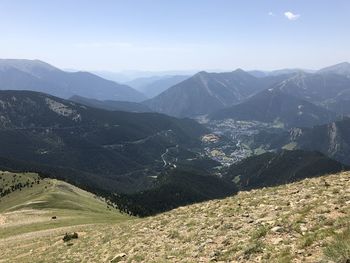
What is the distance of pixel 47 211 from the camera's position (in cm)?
8944

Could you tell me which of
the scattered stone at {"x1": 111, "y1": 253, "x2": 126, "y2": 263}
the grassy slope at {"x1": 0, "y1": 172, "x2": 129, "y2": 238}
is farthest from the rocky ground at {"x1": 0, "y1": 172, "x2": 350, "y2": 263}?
the grassy slope at {"x1": 0, "y1": 172, "x2": 129, "y2": 238}

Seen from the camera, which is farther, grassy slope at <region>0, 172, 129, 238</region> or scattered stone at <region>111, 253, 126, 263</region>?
grassy slope at <region>0, 172, 129, 238</region>

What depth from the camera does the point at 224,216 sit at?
28.7 metres

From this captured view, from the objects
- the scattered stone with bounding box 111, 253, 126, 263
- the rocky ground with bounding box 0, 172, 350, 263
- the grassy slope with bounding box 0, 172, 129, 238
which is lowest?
the grassy slope with bounding box 0, 172, 129, 238

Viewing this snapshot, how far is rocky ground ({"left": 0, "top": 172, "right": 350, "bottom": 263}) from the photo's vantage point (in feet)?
55.7

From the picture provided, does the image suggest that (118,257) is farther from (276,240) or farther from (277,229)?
(276,240)

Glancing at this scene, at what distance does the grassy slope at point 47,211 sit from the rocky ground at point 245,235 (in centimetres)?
3060

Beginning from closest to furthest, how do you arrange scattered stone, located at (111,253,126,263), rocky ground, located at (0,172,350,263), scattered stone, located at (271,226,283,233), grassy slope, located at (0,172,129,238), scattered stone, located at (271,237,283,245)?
1. rocky ground, located at (0,172,350,263)
2. scattered stone, located at (271,237,283,245)
3. scattered stone, located at (271,226,283,233)
4. scattered stone, located at (111,253,126,263)
5. grassy slope, located at (0,172,129,238)

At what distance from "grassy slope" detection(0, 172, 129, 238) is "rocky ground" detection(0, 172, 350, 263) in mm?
30597

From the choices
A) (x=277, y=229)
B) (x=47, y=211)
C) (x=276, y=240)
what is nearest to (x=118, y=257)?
(x=277, y=229)

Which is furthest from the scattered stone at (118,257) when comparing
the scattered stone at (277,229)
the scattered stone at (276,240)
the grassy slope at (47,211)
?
the grassy slope at (47,211)

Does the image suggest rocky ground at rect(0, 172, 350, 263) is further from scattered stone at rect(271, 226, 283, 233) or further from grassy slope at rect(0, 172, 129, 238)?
grassy slope at rect(0, 172, 129, 238)

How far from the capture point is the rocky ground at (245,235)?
55.7ft

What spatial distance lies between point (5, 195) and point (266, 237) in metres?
133
